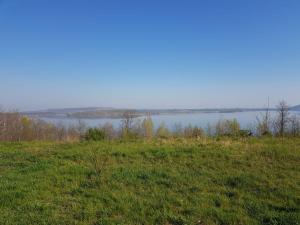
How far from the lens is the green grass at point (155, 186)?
5238 mm

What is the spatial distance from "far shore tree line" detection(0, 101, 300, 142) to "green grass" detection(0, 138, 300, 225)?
18.1ft

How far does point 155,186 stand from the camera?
22.3 feet

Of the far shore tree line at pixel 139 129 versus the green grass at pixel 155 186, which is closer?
the green grass at pixel 155 186

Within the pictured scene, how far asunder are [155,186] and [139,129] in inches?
671

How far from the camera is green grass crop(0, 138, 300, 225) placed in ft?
17.2

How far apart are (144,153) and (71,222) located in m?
5.04

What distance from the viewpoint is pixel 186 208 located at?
217 inches

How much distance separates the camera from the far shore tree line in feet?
53.7

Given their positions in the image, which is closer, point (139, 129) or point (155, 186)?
point (155, 186)

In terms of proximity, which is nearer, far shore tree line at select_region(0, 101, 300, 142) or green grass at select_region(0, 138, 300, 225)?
green grass at select_region(0, 138, 300, 225)

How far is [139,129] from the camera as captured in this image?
23812 millimetres

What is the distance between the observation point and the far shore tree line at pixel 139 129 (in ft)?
53.7

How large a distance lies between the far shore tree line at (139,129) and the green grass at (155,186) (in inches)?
217

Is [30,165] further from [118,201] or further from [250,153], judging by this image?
[250,153]
